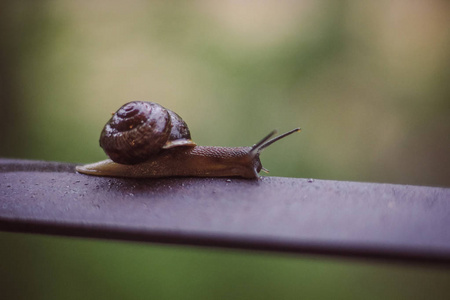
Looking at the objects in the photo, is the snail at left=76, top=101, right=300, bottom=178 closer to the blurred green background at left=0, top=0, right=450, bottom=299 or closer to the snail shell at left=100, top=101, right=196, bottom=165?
the snail shell at left=100, top=101, right=196, bottom=165

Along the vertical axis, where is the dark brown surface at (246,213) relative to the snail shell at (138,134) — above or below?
below

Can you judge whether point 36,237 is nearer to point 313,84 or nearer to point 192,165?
point 192,165

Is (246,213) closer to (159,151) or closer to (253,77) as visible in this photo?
(159,151)

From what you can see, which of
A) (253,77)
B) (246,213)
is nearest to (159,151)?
(246,213)

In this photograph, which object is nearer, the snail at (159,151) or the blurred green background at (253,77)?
the snail at (159,151)

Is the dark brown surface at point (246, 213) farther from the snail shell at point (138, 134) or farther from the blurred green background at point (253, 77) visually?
the blurred green background at point (253, 77)

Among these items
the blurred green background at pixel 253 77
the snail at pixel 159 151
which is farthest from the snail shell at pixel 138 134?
the blurred green background at pixel 253 77

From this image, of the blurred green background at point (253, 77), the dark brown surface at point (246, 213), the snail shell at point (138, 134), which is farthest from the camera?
the blurred green background at point (253, 77)
